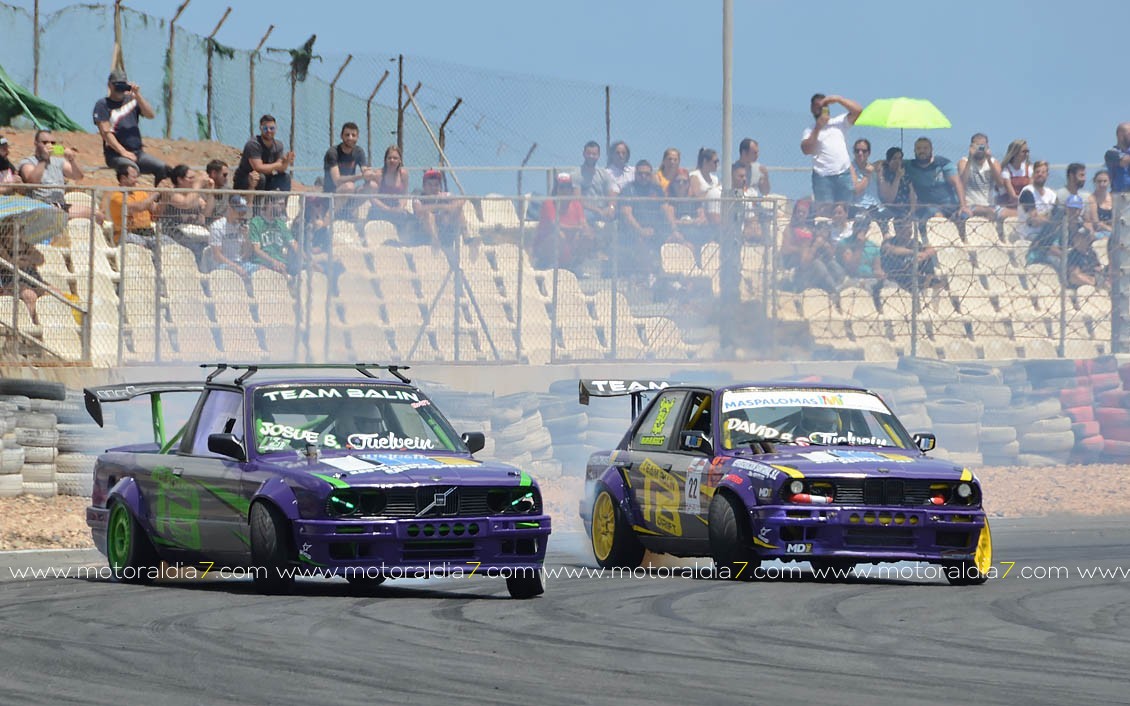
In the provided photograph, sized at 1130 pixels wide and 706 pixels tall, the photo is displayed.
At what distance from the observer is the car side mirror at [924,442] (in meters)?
12.8

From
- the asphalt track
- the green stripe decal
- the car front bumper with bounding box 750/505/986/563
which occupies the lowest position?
the asphalt track

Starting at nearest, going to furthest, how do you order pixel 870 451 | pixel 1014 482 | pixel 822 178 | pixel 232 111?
pixel 870 451
pixel 1014 482
pixel 822 178
pixel 232 111

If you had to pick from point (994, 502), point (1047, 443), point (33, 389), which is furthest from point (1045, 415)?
point (33, 389)

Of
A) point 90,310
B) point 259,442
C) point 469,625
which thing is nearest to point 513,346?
point 90,310

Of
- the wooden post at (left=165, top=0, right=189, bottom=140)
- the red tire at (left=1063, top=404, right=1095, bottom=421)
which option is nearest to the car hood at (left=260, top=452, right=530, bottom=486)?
the red tire at (left=1063, top=404, right=1095, bottom=421)

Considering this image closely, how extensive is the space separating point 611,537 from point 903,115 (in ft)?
44.7

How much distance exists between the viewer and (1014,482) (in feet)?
67.7

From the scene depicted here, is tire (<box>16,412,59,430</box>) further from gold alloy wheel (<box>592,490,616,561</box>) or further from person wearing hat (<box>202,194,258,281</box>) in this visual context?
gold alloy wheel (<box>592,490,616,561</box>)

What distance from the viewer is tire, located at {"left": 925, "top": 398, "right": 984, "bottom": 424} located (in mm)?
21250

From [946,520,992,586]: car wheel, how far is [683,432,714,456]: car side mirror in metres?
1.62

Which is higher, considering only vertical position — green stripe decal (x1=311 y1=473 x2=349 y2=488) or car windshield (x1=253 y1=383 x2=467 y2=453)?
car windshield (x1=253 y1=383 x2=467 y2=453)

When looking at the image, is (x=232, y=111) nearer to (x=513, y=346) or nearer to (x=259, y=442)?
(x=513, y=346)

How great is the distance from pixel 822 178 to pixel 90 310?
8318 mm

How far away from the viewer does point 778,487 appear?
11672 millimetres
